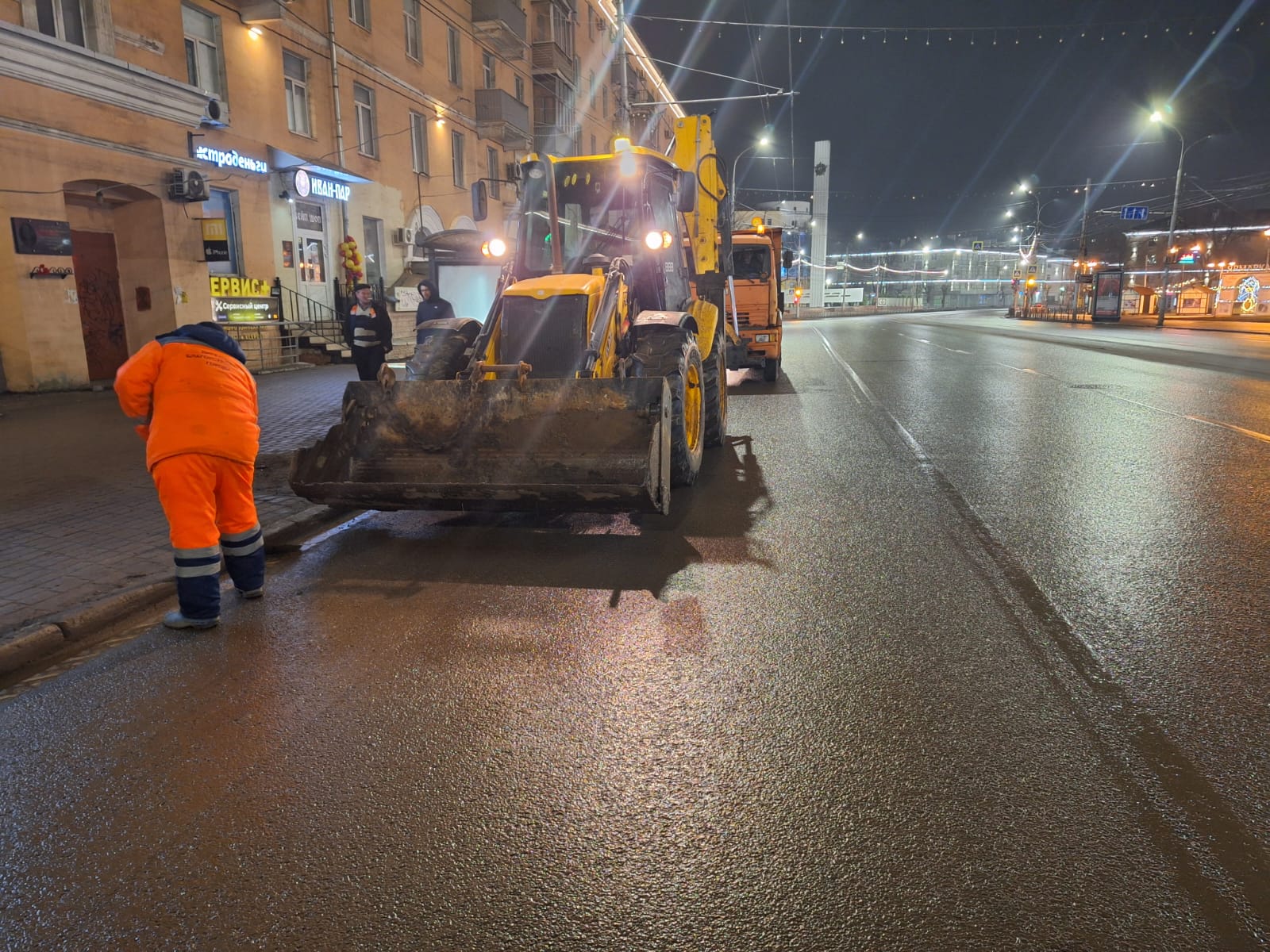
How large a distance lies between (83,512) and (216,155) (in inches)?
510

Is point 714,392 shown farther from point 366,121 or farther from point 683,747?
point 366,121

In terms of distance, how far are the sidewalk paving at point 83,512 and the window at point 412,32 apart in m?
17.5

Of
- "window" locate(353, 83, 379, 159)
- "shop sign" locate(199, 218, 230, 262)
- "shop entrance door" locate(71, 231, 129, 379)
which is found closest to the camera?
"shop entrance door" locate(71, 231, 129, 379)

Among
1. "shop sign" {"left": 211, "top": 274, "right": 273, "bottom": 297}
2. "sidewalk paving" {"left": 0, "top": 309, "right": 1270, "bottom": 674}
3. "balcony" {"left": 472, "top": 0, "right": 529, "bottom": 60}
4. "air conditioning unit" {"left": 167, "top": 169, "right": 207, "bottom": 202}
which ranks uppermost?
"balcony" {"left": 472, "top": 0, "right": 529, "bottom": 60}

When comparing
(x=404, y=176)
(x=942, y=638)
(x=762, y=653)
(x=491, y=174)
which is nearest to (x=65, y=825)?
(x=762, y=653)

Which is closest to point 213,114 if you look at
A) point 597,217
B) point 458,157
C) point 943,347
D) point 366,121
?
point 366,121

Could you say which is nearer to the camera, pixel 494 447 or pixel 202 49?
pixel 494 447

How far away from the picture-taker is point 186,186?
1570 cm

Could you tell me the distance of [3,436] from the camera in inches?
405

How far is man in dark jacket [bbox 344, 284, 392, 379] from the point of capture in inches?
417

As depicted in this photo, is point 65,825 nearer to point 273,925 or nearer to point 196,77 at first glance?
point 273,925

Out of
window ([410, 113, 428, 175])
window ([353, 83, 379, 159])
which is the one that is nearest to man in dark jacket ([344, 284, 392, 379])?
window ([353, 83, 379, 159])

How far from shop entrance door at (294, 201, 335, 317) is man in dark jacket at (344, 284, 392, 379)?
11.0 meters

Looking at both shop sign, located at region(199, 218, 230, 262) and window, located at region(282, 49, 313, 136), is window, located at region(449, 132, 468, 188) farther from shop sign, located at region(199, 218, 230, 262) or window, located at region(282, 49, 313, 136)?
shop sign, located at region(199, 218, 230, 262)
